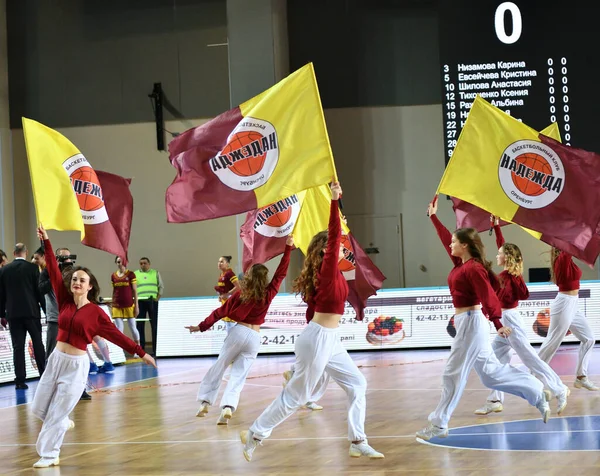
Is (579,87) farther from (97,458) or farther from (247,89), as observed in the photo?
(97,458)

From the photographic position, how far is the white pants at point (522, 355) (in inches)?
418

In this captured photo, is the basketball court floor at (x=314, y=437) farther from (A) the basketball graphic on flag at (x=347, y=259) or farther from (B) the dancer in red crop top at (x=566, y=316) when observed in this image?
(A) the basketball graphic on flag at (x=347, y=259)

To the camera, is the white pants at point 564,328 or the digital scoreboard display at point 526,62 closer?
the white pants at point 564,328

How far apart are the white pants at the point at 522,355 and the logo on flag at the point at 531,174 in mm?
1534

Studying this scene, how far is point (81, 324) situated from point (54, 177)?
8.15ft

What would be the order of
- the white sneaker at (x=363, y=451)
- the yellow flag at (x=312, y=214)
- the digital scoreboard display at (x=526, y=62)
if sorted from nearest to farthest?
the white sneaker at (x=363, y=451) < the yellow flag at (x=312, y=214) < the digital scoreboard display at (x=526, y=62)

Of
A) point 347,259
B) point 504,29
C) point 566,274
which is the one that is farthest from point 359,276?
point 504,29

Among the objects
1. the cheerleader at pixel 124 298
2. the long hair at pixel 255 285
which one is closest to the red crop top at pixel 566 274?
the long hair at pixel 255 285

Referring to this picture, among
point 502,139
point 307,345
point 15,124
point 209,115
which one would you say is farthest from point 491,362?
point 15,124

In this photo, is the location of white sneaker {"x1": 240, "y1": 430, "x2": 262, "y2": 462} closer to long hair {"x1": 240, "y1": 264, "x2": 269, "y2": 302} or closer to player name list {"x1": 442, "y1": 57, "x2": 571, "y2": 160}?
long hair {"x1": 240, "y1": 264, "x2": 269, "y2": 302}

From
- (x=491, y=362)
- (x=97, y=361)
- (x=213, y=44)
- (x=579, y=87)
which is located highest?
(x=213, y=44)

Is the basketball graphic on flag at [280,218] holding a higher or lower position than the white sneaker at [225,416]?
higher

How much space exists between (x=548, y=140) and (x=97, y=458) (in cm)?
589

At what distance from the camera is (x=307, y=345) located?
8086 millimetres
